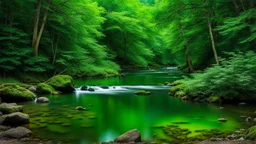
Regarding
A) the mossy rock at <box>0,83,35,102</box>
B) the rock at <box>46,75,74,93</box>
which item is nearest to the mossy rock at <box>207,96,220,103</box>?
the rock at <box>46,75,74,93</box>

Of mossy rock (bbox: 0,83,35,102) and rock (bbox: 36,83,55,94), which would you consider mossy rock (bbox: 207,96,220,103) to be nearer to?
mossy rock (bbox: 0,83,35,102)

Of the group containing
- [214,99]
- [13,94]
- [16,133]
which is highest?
[13,94]

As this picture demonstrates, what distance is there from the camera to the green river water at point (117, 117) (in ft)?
30.5

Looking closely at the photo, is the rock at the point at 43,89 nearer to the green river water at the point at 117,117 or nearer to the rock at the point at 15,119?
the green river water at the point at 117,117

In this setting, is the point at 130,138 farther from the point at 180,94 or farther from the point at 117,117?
the point at 180,94

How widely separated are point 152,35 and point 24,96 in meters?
42.6

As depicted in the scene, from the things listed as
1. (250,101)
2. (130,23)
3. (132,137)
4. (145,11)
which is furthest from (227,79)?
(145,11)

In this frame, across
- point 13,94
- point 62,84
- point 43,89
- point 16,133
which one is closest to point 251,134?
point 16,133

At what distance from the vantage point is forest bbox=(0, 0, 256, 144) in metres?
10.1

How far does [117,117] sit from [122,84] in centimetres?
1294

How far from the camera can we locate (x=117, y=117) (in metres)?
12.0

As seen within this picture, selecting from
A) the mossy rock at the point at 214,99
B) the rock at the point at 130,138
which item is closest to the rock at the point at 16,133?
the rock at the point at 130,138

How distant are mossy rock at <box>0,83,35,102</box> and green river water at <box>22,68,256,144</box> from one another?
97cm

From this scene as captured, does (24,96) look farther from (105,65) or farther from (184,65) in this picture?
(184,65)
